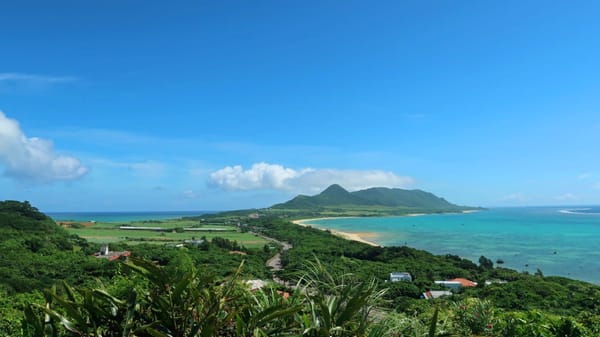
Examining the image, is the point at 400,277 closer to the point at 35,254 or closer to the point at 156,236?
the point at 35,254

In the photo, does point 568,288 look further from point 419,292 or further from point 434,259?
point 434,259

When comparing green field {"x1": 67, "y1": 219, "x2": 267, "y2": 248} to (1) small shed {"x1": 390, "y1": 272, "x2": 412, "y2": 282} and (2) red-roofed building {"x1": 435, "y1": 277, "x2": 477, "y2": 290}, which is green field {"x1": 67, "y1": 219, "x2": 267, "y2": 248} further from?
(2) red-roofed building {"x1": 435, "y1": 277, "x2": 477, "y2": 290}

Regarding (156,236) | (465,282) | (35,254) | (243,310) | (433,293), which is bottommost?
(465,282)

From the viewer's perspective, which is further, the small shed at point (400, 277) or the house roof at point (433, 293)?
the small shed at point (400, 277)

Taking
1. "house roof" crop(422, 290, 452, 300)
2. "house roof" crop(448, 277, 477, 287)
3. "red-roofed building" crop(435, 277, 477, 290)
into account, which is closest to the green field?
"house roof" crop(448, 277, 477, 287)

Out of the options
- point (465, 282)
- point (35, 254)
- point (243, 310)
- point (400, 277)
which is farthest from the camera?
point (35, 254)

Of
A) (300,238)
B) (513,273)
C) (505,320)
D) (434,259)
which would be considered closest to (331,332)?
(505,320)

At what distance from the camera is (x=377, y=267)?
1384 inches

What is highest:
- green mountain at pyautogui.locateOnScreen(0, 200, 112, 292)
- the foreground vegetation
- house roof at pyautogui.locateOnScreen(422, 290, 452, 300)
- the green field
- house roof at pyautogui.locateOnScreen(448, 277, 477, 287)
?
the foreground vegetation

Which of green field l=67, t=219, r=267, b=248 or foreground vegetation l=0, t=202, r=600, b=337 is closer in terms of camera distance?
foreground vegetation l=0, t=202, r=600, b=337

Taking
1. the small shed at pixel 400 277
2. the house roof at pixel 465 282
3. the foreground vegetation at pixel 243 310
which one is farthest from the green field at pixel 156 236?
the foreground vegetation at pixel 243 310

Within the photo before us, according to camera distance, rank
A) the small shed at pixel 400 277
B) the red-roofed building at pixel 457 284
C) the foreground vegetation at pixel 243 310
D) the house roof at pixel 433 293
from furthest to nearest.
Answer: the small shed at pixel 400 277 < the red-roofed building at pixel 457 284 < the house roof at pixel 433 293 < the foreground vegetation at pixel 243 310

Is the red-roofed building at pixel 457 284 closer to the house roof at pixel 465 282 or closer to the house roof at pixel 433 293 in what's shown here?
the house roof at pixel 465 282

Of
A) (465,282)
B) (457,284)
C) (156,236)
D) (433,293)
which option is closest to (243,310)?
(433,293)
